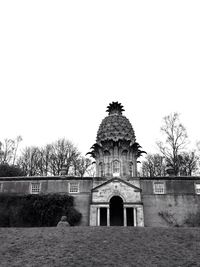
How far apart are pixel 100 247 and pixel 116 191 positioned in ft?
46.9

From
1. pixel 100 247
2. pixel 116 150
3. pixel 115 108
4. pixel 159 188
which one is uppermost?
pixel 115 108

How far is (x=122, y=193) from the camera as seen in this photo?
28.1m

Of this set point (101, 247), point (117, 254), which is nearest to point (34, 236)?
point (101, 247)

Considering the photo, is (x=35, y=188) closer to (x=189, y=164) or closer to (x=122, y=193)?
(x=122, y=193)

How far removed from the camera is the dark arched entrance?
29.7 m

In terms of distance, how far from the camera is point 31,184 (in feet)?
98.7

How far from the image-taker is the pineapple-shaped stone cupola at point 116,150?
32781 millimetres

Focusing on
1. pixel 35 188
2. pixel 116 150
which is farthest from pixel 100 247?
pixel 116 150

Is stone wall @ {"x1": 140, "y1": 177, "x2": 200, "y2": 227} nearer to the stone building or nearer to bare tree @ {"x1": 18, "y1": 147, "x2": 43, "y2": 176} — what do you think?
the stone building

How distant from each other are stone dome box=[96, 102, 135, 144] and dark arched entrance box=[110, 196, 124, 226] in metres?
7.26

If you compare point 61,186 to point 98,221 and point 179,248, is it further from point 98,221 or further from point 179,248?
point 179,248

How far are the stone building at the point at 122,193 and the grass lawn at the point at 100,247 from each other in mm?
9247

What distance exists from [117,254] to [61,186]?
1742cm

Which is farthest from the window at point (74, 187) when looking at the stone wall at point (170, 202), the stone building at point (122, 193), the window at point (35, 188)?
the stone wall at point (170, 202)
